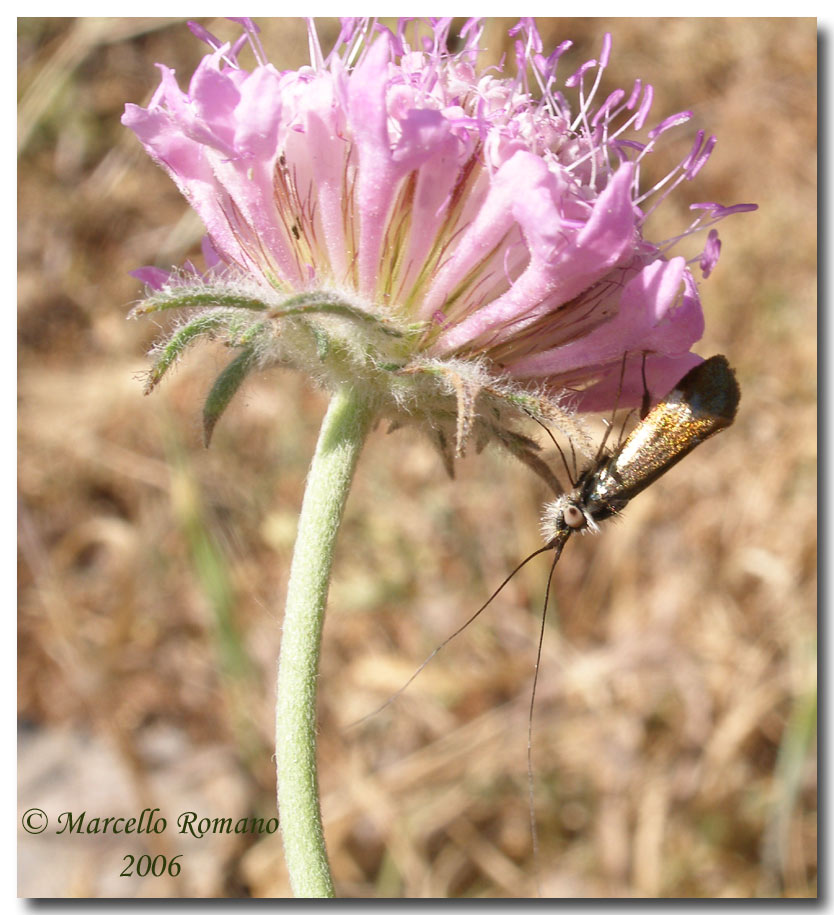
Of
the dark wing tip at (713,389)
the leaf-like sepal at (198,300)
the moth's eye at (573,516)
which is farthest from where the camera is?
the moth's eye at (573,516)

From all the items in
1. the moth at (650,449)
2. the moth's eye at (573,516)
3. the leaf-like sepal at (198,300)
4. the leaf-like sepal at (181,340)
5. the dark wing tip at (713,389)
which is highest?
the leaf-like sepal at (198,300)

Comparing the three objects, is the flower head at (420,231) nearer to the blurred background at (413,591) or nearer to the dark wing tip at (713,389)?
the dark wing tip at (713,389)

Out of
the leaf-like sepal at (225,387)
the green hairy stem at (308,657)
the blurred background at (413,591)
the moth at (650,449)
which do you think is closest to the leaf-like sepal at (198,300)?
the leaf-like sepal at (225,387)

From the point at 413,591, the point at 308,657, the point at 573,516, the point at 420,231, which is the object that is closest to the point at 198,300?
the point at 420,231

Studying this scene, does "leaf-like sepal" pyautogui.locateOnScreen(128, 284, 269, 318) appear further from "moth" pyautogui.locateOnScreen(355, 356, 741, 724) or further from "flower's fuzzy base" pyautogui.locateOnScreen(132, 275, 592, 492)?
"moth" pyautogui.locateOnScreen(355, 356, 741, 724)

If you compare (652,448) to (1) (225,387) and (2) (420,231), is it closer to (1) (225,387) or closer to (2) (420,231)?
(2) (420,231)
